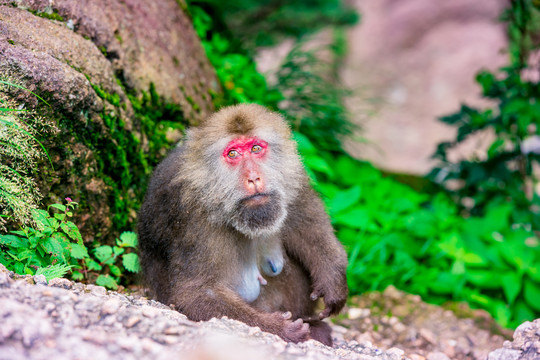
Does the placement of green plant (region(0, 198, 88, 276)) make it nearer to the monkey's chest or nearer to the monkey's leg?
the monkey's chest

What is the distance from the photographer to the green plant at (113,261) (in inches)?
128

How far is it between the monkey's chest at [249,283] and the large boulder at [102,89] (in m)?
1.00

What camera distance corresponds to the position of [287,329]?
280 centimetres

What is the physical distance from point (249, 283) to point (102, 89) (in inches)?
60.6

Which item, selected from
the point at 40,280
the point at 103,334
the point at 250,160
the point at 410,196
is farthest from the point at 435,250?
the point at 103,334

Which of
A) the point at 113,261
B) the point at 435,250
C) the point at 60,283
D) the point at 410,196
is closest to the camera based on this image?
the point at 60,283

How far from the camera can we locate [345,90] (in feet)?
20.5

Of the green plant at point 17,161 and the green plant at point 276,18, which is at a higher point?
the green plant at point 276,18

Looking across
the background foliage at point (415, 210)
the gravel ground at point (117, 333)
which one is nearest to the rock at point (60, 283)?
the gravel ground at point (117, 333)

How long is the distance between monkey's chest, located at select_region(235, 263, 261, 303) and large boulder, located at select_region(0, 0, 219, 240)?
100 cm

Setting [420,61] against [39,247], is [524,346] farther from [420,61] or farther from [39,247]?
[420,61]

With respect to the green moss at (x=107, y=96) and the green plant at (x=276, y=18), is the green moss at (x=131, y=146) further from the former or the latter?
the green plant at (x=276, y=18)

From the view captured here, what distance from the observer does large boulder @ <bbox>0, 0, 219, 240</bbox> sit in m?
3.10

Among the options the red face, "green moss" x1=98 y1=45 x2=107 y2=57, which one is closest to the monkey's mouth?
the red face
